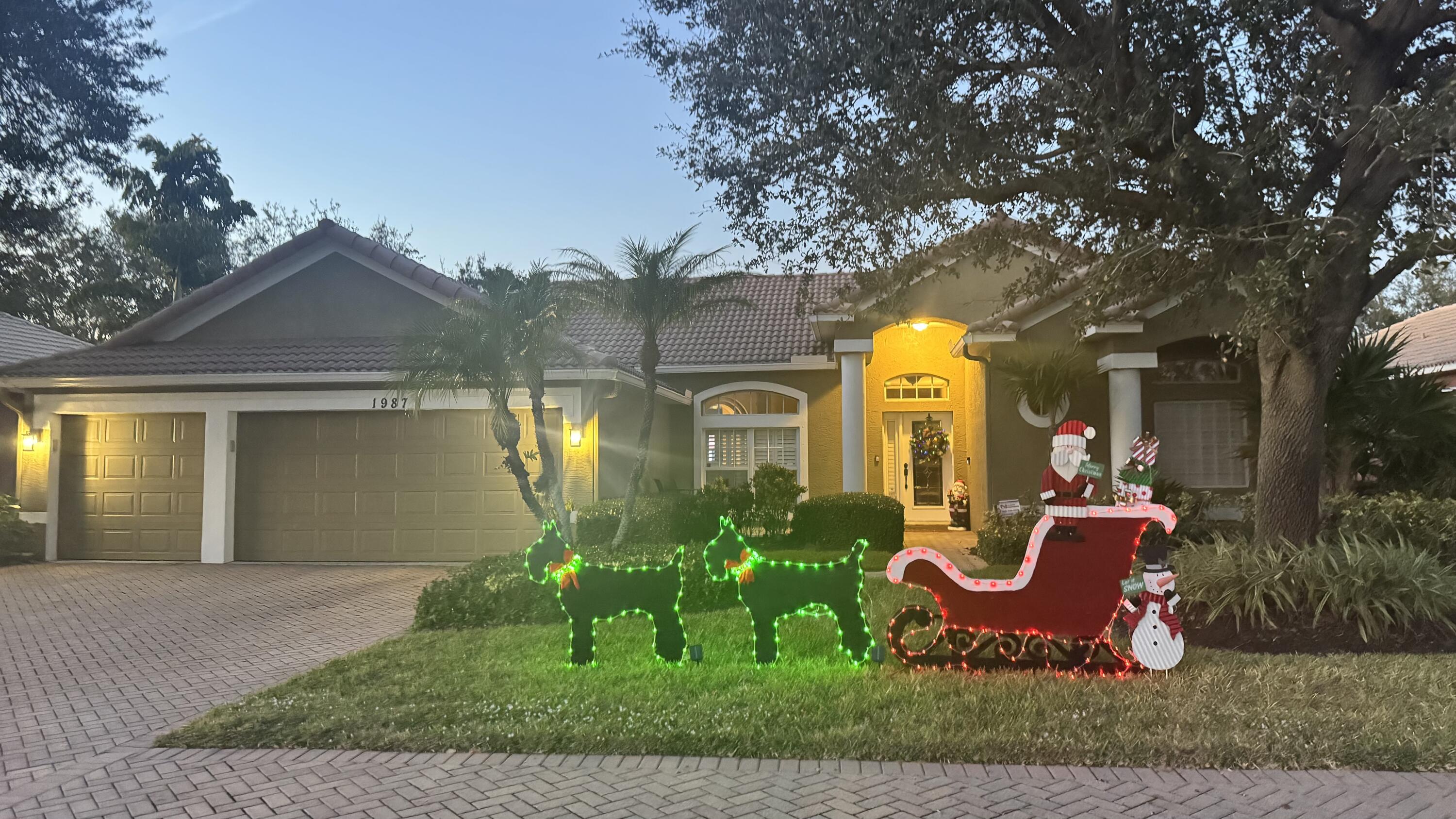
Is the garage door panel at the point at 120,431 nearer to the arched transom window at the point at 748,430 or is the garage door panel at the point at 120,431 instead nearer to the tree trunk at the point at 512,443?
the tree trunk at the point at 512,443

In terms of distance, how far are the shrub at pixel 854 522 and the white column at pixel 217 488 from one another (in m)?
8.73

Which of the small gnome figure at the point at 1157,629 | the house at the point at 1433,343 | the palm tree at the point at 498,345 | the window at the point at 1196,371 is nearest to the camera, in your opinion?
the small gnome figure at the point at 1157,629

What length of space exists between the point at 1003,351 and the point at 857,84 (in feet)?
23.3

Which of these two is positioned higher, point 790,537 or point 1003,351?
point 1003,351

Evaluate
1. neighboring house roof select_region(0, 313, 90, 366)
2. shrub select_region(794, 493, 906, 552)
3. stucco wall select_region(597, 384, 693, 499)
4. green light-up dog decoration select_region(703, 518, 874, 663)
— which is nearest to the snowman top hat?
green light-up dog decoration select_region(703, 518, 874, 663)

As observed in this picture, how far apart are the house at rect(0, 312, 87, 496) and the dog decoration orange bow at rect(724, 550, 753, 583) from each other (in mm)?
13319

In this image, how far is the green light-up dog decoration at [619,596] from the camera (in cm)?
646

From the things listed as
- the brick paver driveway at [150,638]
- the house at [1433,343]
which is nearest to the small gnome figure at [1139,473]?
the brick paver driveway at [150,638]

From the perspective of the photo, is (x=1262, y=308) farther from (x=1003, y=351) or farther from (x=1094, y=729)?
(x=1003, y=351)

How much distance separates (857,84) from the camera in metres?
8.16

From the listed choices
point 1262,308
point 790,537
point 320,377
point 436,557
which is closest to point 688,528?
point 790,537

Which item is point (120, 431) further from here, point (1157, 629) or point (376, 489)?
point (1157, 629)

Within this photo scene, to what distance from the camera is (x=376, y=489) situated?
13.2 metres

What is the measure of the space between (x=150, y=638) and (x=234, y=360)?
642cm
